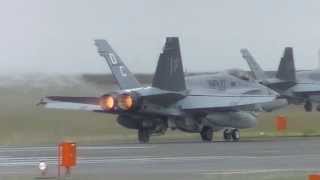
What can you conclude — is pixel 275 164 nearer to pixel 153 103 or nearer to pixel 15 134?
pixel 153 103

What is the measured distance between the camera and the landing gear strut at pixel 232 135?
49.0 metres

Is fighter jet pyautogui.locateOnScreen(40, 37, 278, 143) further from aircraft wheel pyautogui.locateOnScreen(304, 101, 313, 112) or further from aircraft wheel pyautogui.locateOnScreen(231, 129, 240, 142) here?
aircraft wheel pyautogui.locateOnScreen(304, 101, 313, 112)

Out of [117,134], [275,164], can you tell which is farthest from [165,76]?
[275,164]

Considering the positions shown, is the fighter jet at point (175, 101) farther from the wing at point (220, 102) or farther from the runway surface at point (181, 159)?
the runway surface at point (181, 159)

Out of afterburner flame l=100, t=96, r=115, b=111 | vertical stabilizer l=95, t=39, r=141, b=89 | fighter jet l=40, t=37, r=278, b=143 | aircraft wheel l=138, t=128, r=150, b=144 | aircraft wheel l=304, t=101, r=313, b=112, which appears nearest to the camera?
Answer: afterburner flame l=100, t=96, r=115, b=111

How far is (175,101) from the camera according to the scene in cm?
4903

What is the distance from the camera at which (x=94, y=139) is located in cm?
5419

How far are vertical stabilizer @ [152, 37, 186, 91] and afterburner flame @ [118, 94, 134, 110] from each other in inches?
70.4

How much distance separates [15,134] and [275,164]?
2713cm

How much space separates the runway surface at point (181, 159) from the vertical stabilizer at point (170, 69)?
720 cm

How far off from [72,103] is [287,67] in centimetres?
3150

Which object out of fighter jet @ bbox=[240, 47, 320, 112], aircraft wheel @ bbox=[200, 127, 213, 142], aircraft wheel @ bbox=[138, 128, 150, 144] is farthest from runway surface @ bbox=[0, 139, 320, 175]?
fighter jet @ bbox=[240, 47, 320, 112]

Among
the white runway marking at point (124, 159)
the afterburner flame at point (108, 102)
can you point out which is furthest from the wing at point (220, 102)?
the white runway marking at point (124, 159)

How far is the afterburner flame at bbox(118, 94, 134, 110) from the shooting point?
154 feet
